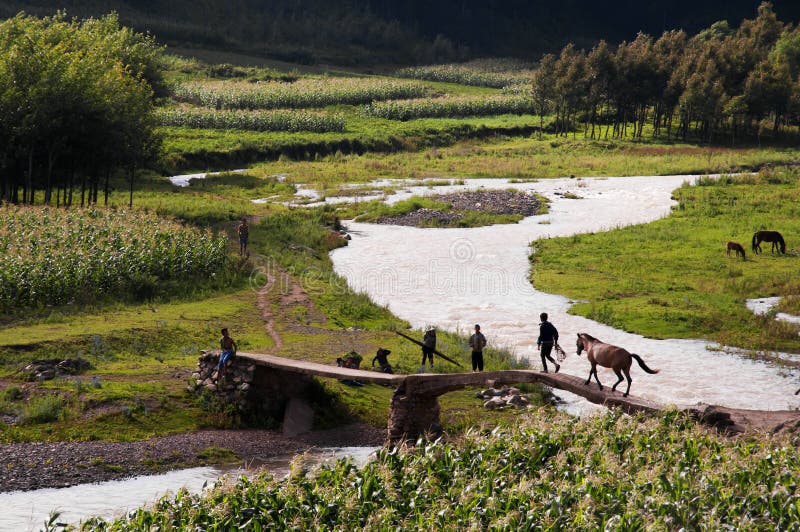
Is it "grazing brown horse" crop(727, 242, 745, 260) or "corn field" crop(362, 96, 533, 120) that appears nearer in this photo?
"grazing brown horse" crop(727, 242, 745, 260)

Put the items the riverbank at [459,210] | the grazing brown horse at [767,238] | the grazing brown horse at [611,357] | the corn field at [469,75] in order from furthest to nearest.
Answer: the corn field at [469,75] < the riverbank at [459,210] < the grazing brown horse at [767,238] < the grazing brown horse at [611,357]

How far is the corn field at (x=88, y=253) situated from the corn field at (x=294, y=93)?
77.0 meters

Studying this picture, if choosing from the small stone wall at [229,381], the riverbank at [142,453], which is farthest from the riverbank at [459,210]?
the riverbank at [142,453]

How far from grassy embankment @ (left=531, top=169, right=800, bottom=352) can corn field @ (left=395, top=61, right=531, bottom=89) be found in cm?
10055

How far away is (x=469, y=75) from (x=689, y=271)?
127891mm

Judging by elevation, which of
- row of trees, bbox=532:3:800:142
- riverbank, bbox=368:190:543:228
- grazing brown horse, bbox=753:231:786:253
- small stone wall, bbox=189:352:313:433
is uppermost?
row of trees, bbox=532:3:800:142

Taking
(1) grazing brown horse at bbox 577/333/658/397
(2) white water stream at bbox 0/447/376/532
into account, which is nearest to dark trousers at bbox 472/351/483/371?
(1) grazing brown horse at bbox 577/333/658/397

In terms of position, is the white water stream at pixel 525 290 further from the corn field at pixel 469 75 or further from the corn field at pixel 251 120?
the corn field at pixel 469 75

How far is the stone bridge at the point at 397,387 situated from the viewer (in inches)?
1009

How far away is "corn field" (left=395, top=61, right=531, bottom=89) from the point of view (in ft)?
562

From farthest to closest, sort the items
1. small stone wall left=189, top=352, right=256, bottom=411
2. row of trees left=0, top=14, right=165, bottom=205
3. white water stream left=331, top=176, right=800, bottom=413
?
row of trees left=0, top=14, right=165, bottom=205 → white water stream left=331, top=176, right=800, bottom=413 → small stone wall left=189, top=352, right=256, bottom=411

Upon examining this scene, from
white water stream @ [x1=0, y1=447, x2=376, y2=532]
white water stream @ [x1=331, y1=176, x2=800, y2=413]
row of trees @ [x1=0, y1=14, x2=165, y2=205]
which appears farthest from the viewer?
row of trees @ [x1=0, y1=14, x2=165, y2=205]

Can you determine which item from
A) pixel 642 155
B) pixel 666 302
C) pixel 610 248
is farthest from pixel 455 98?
pixel 666 302

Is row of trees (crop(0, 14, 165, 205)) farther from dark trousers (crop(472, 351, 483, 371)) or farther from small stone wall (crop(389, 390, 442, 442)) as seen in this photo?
small stone wall (crop(389, 390, 442, 442))
